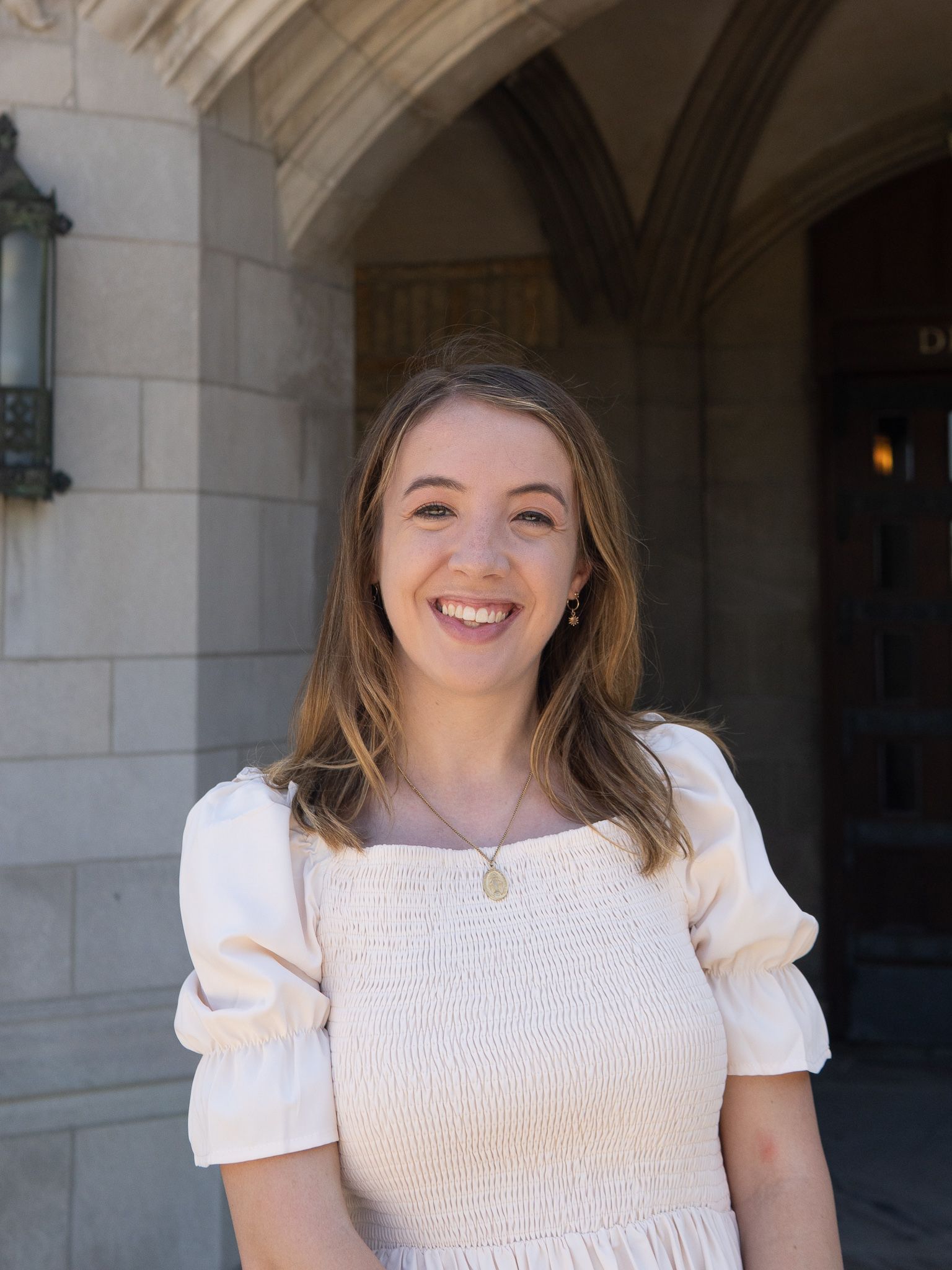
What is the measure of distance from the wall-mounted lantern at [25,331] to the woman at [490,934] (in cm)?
144

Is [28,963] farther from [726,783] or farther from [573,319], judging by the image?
[573,319]

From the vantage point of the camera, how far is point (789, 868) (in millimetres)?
5262

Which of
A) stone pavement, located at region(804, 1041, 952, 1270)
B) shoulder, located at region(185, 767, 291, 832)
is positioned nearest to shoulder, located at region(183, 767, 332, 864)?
shoulder, located at region(185, 767, 291, 832)

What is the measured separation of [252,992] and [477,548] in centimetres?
51

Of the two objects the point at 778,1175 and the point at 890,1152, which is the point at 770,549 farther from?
the point at 778,1175

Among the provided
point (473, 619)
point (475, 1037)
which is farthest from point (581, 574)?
point (475, 1037)

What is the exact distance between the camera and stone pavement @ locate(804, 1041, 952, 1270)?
3.49 m

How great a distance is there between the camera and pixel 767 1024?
1492 mm

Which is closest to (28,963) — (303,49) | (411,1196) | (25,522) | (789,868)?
(25,522)

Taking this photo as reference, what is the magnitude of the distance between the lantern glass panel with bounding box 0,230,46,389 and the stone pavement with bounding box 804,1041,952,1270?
286 cm

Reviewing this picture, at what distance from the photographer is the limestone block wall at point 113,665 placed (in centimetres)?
292

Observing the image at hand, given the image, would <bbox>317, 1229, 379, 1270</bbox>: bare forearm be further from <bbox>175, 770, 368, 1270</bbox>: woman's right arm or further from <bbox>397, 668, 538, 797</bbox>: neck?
<bbox>397, 668, 538, 797</bbox>: neck

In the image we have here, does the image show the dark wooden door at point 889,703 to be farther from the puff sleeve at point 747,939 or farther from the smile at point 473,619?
the smile at point 473,619

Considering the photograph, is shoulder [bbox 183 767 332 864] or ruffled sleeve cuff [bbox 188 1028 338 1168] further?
shoulder [bbox 183 767 332 864]
